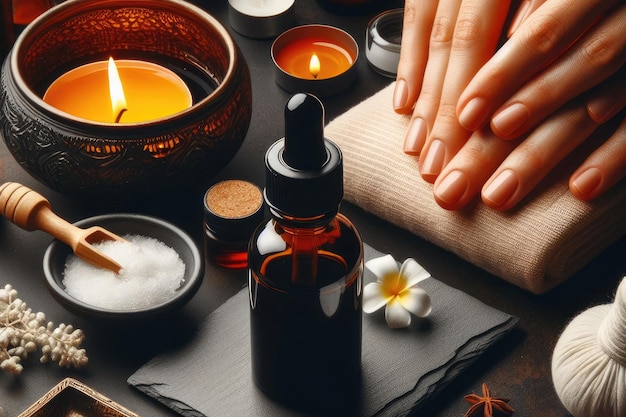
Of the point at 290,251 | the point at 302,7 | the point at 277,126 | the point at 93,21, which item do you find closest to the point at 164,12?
the point at 93,21

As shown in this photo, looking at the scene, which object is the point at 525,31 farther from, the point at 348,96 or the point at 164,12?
the point at 164,12

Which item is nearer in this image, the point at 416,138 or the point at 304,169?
the point at 304,169

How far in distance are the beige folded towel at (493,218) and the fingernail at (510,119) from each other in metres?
0.06

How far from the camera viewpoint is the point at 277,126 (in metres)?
1.08

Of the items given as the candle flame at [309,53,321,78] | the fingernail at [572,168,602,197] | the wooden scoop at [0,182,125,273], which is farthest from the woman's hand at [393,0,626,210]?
the wooden scoop at [0,182,125,273]

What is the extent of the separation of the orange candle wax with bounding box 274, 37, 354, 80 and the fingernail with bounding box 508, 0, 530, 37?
0.71 ft

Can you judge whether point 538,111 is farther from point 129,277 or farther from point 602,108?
point 129,277

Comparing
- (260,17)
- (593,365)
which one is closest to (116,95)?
(260,17)

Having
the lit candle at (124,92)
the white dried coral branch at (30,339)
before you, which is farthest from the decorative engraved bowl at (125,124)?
the white dried coral branch at (30,339)

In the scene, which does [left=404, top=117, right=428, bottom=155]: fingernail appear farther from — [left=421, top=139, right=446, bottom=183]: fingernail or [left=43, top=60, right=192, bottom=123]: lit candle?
[left=43, top=60, right=192, bottom=123]: lit candle

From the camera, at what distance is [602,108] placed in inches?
35.5

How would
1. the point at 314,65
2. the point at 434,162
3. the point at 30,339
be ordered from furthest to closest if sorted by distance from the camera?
the point at 314,65 < the point at 434,162 < the point at 30,339

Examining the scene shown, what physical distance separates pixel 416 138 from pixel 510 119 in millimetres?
109

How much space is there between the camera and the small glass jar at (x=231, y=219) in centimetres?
89
